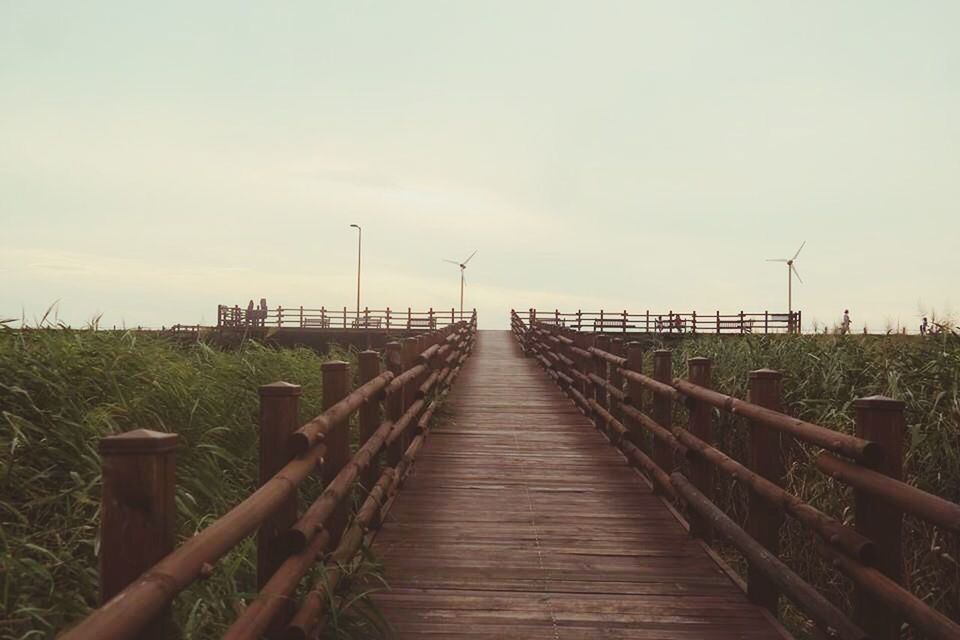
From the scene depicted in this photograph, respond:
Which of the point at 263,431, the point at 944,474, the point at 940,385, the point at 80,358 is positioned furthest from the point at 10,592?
the point at 940,385

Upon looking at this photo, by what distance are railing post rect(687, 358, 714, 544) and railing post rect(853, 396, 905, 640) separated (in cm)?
208

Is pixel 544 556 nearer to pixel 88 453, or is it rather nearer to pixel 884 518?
pixel 884 518

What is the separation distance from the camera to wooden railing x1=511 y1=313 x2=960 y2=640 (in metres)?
2.88

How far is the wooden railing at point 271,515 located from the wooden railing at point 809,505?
6.81ft

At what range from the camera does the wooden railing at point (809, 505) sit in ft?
9.45

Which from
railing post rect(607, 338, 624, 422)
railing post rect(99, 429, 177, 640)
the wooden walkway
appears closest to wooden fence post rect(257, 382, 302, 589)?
the wooden walkway

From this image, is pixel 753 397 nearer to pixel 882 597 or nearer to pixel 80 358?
pixel 882 597

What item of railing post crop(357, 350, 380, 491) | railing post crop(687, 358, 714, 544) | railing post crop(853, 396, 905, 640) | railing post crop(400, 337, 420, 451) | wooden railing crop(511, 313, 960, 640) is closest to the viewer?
wooden railing crop(511, 313, 960, 640)

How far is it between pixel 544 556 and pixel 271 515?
2415 millimetres

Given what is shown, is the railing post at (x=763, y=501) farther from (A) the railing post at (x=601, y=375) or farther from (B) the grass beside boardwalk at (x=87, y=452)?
(A) the railing post at (x=601, y=375)

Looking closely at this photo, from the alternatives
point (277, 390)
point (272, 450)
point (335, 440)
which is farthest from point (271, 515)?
point (335, 440)

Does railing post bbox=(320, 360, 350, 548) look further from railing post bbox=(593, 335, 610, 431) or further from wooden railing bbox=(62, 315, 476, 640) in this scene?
railing post bbox=(593, 335, 610, 431)

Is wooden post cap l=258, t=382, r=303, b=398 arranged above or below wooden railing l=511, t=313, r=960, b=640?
above

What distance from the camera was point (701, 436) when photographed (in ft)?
17.6
